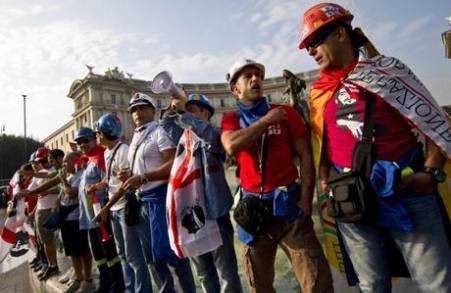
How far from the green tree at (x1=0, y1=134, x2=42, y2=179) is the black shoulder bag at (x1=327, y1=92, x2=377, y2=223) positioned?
6130 centimetres

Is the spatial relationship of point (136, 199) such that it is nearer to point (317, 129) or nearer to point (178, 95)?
point (178, 95)

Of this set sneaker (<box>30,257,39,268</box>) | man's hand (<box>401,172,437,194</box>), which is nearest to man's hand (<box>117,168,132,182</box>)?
man's hand (<box>401,172,437,194</box>)

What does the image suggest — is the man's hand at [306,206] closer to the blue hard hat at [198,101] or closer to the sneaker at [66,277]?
the blue hard hat at [198,101]

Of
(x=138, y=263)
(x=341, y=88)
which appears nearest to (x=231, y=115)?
(x=341, y=88)

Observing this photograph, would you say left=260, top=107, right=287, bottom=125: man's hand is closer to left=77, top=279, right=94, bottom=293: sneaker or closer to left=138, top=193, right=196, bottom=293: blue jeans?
left=138, top=193, right=196, bottom=293: blue jeans

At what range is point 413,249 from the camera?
191 centimetres

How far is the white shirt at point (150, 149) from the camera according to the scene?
360 cm

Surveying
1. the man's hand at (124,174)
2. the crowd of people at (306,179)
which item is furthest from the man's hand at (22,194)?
the man's hand at (124,174)

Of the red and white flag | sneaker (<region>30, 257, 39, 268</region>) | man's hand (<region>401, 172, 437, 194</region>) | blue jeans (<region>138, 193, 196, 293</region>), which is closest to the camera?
man's hand (<region>401, 172, 437, 194</region>)

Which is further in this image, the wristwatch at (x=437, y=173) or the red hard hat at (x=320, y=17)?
the red hard hat at (x=320, y=17)

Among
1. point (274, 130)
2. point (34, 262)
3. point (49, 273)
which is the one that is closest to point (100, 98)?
point (34, 262)

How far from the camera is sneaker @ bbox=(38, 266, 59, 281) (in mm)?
6054

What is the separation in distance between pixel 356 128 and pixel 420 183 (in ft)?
1.44

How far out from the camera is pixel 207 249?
9.41 feet
